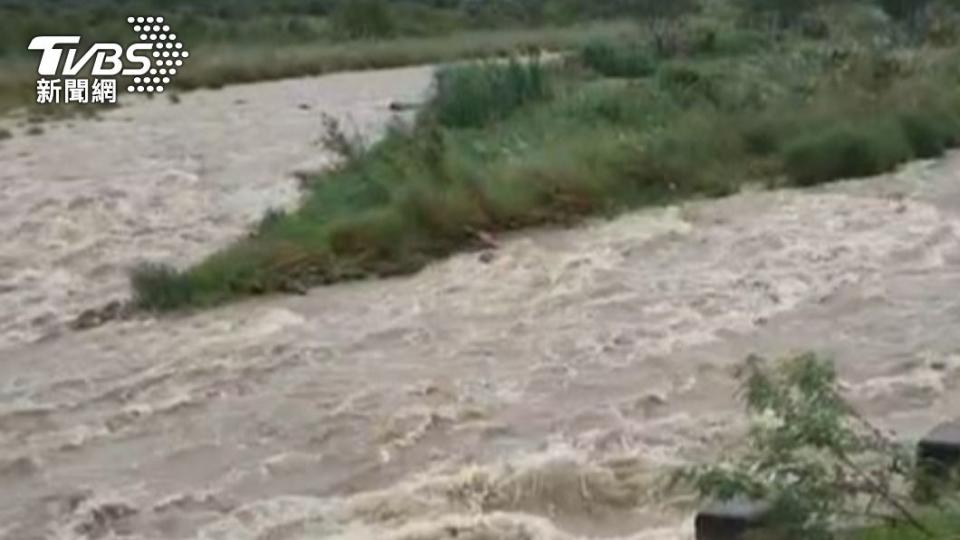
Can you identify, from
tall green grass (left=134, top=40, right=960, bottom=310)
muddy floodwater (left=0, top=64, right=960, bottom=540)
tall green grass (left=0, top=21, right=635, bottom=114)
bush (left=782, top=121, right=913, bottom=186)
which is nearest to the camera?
muddy floodwater (left=0, top=64, right=960, bottom=540)

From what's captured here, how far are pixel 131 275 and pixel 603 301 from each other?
11.9 feet

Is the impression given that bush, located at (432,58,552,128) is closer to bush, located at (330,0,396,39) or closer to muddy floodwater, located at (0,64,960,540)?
muddy floodwater, located at (0,64,960,540)

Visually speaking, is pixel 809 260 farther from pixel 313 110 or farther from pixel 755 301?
pixel 313 110

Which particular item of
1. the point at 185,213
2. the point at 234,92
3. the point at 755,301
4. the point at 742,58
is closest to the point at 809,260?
the point at 755,301

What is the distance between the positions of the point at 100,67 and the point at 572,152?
1942cm

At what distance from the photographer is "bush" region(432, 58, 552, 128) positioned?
19266 millimetres

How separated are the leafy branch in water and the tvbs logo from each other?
26262 millimetres

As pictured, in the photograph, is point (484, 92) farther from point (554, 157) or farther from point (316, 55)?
point (316, 55)

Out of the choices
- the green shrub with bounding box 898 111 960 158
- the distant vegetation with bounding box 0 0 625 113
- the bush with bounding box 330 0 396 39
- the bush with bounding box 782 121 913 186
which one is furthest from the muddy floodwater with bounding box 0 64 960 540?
the bush with bounding box 330 0 396 39

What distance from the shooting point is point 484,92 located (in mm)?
19750

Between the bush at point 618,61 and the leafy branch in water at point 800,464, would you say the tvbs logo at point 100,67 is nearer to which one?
the bush at point 618,61

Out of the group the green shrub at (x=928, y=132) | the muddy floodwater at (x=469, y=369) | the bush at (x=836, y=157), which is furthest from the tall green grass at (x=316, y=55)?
the muddy floodwater at (x=469, y=369)

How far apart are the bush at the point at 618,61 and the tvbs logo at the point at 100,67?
28.6ft

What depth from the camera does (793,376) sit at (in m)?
5.28
